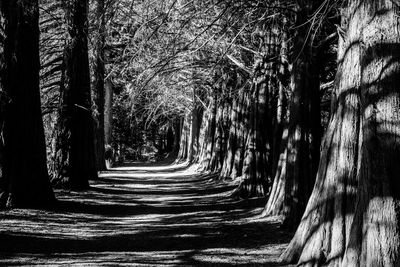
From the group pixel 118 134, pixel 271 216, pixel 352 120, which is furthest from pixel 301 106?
pixel 118 134

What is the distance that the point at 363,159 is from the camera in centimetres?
594

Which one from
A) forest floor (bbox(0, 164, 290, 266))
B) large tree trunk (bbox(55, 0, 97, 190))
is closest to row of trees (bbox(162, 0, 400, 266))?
forest floor (bbox(0, 164, 290, 266))

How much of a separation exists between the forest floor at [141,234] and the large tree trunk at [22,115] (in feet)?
1.82

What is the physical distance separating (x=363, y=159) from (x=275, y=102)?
33.6 ft

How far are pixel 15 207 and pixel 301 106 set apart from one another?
675 cm

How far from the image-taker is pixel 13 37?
12727 millimetres

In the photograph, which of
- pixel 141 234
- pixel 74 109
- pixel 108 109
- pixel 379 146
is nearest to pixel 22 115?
pixel 141 234

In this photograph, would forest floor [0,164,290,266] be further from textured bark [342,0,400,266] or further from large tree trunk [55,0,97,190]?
textured bark [342,0,400,266]

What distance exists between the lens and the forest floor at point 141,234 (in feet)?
28.8

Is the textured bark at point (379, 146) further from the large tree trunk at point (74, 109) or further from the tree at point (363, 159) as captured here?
the large tree trunk at point (74, 109)

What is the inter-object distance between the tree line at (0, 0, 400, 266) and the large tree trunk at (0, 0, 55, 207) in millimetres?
28

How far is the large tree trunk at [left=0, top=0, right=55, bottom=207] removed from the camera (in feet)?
41.4

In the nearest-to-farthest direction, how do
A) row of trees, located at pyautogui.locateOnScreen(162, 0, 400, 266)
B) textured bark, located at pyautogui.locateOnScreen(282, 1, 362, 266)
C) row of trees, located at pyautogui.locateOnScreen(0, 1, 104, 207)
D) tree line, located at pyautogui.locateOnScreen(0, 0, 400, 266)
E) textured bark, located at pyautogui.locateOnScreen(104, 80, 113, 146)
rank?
1. row of trees, located at pyautogui.locateOnScreen(162, 0, 400, 266)
2. tree line, located at pyautogui.locateOnScreen(0, 0, 400, 266)
3. textured bark, located at pyautogui.locateOnScreen(282, 1, 362, 266)
4. row of trees, located at pyautogui.locateOnScreen(0, 1, 104, 207)
5. textured bark, located at pyautogui.locateOnScreen(104, 80, 113, 146)

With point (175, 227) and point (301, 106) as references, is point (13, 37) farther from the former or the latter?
point (301, 106)
